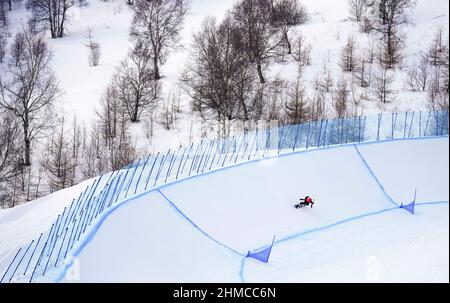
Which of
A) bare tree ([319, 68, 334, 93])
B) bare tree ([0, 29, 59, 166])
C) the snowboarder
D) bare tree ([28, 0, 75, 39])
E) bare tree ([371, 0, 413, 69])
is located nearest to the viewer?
the snowboarder

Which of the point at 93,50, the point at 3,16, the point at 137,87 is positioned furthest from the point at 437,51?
the point at 3,16

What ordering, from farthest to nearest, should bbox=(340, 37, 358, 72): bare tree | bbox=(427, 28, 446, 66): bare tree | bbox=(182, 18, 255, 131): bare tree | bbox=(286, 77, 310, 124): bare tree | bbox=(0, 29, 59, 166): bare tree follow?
bbox=(340, 37, 358, 72): bare tree, bbox=(427, 28, 446, 66): bare tree, bbox=(182, 18, 255, 131): bare tree, bbox=(286, 77, 310, 124): bare tree, bbox=(0, 29, 59, 166): bare tree

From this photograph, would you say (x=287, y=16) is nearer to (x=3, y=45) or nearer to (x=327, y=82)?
(x=327, y=82)

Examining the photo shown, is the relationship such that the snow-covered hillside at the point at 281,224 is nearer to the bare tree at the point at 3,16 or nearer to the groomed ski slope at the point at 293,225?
the groomed ski slope at the point at 293,225

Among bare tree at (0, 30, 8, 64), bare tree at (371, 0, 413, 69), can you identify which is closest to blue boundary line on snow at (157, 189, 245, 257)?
bare tree at (371, 0, 413, 69)

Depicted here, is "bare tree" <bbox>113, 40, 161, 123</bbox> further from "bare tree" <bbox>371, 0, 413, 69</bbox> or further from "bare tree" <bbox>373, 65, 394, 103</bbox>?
"bare tree" <bbox>371, 0, 413, 69</bbox>
